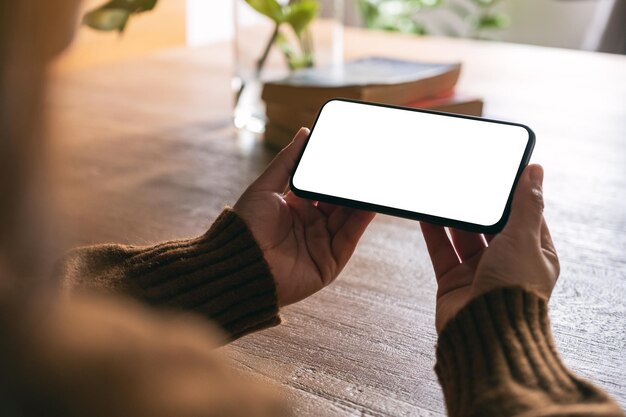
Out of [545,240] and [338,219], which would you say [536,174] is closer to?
[545,240]

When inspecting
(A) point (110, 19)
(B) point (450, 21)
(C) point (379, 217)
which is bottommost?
(B) point (450, 21)

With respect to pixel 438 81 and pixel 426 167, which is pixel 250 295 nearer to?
pixel 426 167

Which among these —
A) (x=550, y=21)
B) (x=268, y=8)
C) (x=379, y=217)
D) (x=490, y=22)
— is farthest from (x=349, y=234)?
(x=550, y=21)

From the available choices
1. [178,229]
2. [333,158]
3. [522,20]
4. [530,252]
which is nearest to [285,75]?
[178,229]

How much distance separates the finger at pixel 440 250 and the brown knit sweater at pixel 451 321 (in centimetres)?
10

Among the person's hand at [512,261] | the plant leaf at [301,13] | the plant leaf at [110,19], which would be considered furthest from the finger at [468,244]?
the plant leaf at [301,13]

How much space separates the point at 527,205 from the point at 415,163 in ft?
0.31

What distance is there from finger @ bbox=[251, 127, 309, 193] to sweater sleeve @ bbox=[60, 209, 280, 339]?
1.7 inches

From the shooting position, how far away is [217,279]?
0.49 meters

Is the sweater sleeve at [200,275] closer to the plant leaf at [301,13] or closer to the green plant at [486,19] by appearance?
the plant leaf at [301,13]

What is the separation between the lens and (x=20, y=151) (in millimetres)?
128

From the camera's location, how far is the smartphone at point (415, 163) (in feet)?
1.63

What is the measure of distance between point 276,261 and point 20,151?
40cm

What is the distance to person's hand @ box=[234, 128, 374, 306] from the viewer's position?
1.72 ft
